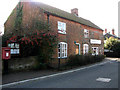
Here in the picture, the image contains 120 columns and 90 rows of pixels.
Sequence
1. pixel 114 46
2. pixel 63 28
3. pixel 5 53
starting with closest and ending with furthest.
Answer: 1. pixel 5 53
2. pixel 63 28
3. pixel 114 46

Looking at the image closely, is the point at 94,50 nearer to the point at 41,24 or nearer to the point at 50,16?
the point at 50,16

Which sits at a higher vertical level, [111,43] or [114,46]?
[111,43]

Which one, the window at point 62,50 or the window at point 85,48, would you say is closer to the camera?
the window at point 62,50

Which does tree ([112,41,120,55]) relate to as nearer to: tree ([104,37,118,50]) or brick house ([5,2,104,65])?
tree ([104,37,118,50])

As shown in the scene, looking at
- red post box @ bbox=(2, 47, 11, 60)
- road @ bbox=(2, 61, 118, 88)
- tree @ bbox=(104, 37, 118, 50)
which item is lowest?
road @ bbox=(2, 61, 118, 88)

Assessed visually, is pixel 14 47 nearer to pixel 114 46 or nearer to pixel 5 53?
pixel 5 53

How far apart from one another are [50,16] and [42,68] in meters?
5.97

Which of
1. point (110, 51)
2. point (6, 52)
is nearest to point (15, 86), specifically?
point (6, 52)

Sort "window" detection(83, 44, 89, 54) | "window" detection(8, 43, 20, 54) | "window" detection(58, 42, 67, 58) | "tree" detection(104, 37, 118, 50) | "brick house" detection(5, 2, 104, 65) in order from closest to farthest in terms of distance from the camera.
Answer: "window" detection(8, 43, 20, 54) → "brick house" detection(5, 2, 104, 65) → "window" detection(58, 42, 67, 58) → "window" detection(83, 44, 89, 54) → "tree" detection(104, 37, 118, 50)

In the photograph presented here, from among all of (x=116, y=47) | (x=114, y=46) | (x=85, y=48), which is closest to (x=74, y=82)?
(x=85, y=48)

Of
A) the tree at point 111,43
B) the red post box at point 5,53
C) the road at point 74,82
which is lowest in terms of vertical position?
the road at point 74,82

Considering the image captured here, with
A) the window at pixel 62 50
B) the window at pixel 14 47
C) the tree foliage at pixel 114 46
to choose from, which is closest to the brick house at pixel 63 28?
the window at pixel 62 50

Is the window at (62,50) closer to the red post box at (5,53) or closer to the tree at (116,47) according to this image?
the red post box at (5,53)

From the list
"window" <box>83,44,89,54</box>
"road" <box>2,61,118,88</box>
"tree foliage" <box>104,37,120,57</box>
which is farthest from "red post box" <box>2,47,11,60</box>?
"tree foliage" <box>104,37,120,57</box>
